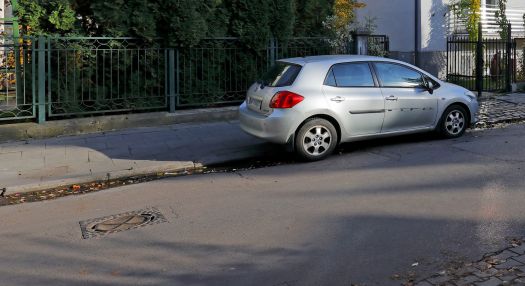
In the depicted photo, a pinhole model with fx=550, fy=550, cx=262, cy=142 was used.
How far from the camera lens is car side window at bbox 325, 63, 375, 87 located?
27.8 ft

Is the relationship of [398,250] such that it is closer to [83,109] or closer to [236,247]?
[236,247]

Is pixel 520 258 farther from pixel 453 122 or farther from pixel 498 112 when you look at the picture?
pixel 498 112

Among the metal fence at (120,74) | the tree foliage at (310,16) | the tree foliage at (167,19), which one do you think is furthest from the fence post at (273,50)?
the tree foliage at (310,16)

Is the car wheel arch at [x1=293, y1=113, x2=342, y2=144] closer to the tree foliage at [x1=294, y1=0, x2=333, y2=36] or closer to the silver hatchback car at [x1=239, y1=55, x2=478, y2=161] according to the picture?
the silver hatchback car at [x1=239, y1=55, x2=478, y2=161]

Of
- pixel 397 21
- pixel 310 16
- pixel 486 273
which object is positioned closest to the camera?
pixel 486 273

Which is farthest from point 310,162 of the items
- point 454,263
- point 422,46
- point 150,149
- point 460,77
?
point 422,46

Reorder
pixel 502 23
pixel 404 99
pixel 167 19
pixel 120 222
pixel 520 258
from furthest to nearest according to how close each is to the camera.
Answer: pixel 502 23, pixel 167 19, pixel 404 99, pixel 120 222, pixel 520 258

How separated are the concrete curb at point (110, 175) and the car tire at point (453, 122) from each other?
4.23 meters

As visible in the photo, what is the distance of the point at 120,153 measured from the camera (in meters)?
9.13

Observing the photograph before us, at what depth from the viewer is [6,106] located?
10578 millimetres

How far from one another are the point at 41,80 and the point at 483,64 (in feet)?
39.7

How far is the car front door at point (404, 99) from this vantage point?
8.82 meters

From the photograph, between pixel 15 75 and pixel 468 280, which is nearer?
pixel 468 280

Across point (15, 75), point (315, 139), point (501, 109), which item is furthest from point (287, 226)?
point (501, 109)
